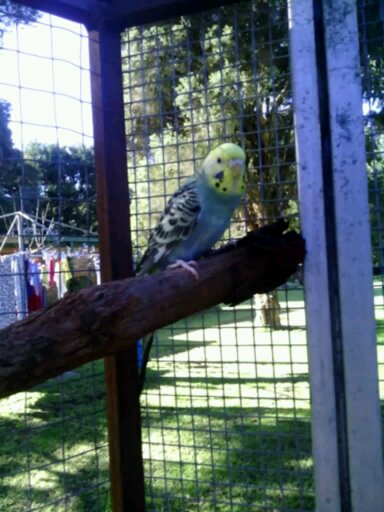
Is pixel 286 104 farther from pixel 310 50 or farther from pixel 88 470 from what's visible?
pixel 88 470

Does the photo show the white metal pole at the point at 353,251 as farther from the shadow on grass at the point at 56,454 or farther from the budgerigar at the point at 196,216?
the shadow on grass at the point at 56,454

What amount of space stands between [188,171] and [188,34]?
21.5 inches

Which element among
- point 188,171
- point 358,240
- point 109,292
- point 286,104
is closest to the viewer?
point 109,292

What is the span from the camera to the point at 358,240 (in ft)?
4.06

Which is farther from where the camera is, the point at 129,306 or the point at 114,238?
the point at 114,238

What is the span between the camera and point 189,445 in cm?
197

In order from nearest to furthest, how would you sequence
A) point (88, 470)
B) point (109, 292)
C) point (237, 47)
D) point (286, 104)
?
1. point (109, 292)
2. point (237, 47)
3. point (286, 104)
4. point (88, 470)

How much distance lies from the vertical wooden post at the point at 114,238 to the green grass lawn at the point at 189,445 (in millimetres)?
154

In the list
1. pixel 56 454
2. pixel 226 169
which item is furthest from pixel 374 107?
pixel 56 454

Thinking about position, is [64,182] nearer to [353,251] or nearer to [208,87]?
[208,87]

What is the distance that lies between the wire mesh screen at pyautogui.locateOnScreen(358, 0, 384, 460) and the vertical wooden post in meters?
0.73

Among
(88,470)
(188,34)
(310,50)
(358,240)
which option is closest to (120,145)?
(188,34)

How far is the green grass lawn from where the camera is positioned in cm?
174

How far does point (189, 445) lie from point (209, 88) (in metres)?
1.35
